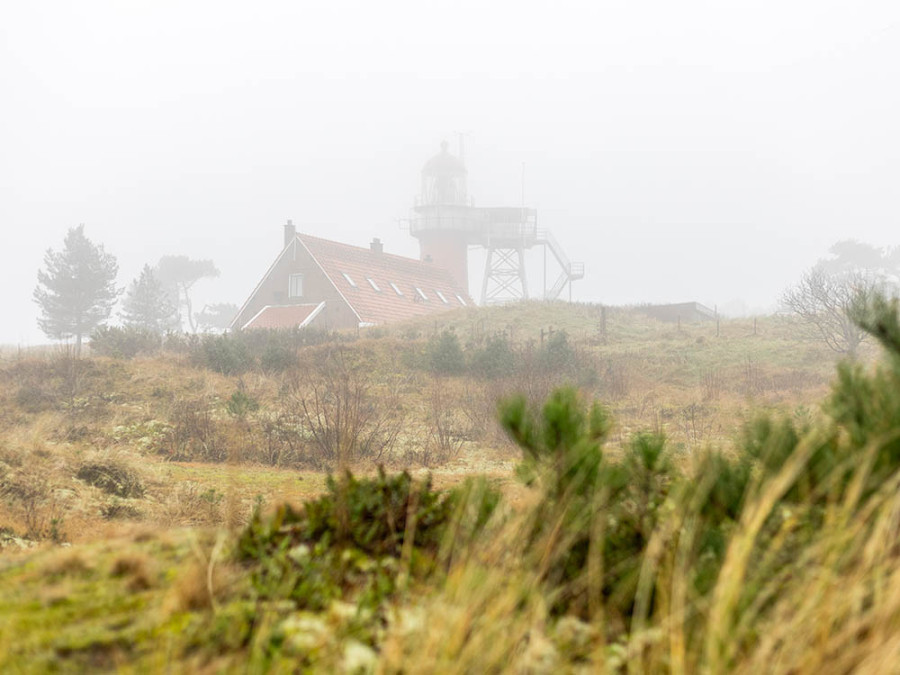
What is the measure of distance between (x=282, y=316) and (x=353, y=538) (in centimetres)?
3584

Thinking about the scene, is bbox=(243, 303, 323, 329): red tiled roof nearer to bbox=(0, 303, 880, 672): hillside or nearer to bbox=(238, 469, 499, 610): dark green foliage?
bbox=(0, 303, 880, 672): hillside

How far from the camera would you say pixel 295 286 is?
39.8 meters

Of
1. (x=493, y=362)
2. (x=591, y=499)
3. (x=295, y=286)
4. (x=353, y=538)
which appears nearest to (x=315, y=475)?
(x=353, y=538)

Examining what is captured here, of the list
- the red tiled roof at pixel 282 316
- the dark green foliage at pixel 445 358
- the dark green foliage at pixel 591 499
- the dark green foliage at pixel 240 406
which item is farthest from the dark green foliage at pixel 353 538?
the red tiled roof at pixel 282 316

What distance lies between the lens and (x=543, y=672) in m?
2.34

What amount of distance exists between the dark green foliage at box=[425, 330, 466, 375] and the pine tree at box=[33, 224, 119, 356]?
120 ft

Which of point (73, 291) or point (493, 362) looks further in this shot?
point (73, 291)

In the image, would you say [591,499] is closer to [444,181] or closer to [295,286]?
[295,286]

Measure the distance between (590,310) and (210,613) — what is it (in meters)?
33.2

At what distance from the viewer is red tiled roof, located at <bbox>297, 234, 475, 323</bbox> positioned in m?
38.5

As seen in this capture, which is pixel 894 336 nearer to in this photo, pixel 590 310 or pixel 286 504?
pixel 286 504

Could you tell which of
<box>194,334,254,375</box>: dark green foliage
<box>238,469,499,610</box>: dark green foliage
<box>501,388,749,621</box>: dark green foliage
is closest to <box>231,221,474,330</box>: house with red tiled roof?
<box>194,334,254,375</box>: dark green foliage

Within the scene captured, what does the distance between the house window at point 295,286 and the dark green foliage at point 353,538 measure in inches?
1448

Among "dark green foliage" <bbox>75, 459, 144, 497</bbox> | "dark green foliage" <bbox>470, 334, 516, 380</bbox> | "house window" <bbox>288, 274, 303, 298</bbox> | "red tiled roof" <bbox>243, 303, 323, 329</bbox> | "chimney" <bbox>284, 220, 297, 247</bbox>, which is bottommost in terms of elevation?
"dark green foliage" <bbox>75, 459, 144, 497</bbox>
